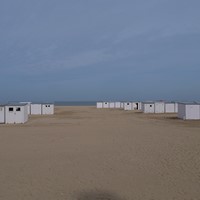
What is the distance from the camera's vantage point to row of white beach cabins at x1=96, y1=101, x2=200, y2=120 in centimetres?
4406

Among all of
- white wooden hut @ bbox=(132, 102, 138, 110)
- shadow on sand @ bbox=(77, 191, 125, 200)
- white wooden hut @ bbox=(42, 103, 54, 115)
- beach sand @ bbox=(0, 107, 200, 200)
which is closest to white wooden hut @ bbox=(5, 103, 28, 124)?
beach sand @ bbox=(0, 107, 200, 200)

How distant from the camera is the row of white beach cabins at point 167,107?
44.1 m

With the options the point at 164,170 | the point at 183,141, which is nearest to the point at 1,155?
the point at 164,170

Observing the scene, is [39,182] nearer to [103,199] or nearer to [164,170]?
[103,199]

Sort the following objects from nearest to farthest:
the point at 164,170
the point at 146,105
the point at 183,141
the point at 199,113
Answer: the point at 164,170, the point at 183,141, the point at 199,113, the point at 146,105

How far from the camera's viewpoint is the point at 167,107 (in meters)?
65.8

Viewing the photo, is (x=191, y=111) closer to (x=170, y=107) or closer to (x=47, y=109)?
(x=170, y=107)

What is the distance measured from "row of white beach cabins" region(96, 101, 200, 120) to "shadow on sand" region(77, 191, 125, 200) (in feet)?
117

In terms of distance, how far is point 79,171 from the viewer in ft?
41.7

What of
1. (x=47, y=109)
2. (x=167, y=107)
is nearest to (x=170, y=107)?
(x=167, y=107)

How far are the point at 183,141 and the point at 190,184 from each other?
35.9 feet

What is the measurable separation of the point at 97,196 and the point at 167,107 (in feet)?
189

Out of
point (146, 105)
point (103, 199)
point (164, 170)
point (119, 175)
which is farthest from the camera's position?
point (146, 105)

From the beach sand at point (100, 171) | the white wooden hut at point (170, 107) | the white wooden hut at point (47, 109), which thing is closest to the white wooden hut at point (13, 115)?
the beach sand at point (100, 171)
